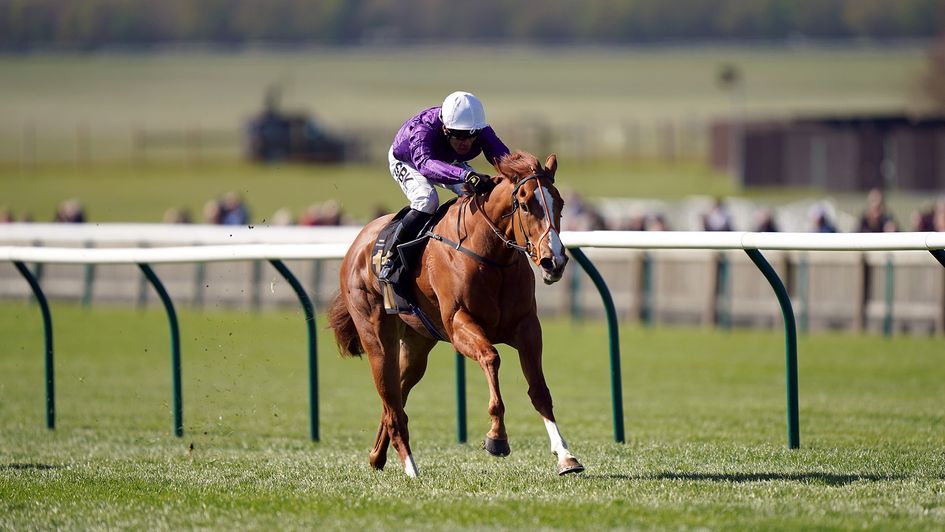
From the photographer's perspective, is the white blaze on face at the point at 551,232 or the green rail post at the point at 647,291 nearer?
the white blaze on face at the point at 551,232

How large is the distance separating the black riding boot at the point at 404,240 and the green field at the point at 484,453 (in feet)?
3.61

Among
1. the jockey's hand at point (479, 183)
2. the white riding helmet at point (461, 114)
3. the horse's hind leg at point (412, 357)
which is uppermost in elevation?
the white riding helmet at point (461, 114)

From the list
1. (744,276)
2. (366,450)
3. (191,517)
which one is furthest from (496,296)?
(744,276)

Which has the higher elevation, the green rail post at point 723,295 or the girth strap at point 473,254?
the girth strap at point 473,254

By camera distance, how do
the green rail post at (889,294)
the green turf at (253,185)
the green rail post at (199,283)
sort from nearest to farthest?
the green rail post at (889,294) < the green rail post at (199,283) < the green turf at (253,185)

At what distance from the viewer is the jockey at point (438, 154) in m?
7.59

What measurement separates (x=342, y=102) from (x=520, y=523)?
77657 mm

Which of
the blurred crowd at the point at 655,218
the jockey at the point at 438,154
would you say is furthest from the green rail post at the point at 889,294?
the jockey at the point at 438,154

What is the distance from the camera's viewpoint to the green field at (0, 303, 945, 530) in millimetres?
6395

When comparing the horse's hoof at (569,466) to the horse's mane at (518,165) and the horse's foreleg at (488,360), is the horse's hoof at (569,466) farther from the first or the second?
the horse's mane at (518,165)

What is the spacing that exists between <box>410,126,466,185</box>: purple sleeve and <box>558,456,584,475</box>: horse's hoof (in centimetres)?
159

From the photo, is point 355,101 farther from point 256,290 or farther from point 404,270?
point 404,270

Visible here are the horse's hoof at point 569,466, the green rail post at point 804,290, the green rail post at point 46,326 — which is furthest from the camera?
the green rail post at point 804,290

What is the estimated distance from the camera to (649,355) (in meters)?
17.2
